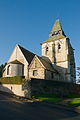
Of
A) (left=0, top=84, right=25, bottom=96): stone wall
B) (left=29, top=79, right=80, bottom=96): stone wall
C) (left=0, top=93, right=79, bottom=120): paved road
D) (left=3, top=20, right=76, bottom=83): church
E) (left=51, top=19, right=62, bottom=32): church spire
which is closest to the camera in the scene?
(left=0, top=93, right=79, bottom=120): paved road

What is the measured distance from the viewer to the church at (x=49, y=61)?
36.2m

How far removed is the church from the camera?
119ft

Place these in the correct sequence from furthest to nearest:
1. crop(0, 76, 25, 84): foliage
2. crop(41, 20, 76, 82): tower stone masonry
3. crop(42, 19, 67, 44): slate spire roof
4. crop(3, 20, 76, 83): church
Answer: crop(42, 19, 67, 44): slate spire roof → crop(41, 20, 76, 82): tower stone masonry → crop(3, 20, 76, 83): church → crop(0, 76, 25, 84): foliage

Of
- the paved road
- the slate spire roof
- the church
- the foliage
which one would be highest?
the slate spire roof

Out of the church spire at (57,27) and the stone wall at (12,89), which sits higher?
the church spire at (57,27)

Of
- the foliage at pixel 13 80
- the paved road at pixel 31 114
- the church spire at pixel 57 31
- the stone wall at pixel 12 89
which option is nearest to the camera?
the paved road at pixel 31 114

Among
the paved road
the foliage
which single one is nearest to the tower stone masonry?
the foliage

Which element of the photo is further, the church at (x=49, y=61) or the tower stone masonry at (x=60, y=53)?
the tower stone masonry at (x=60, y=53)

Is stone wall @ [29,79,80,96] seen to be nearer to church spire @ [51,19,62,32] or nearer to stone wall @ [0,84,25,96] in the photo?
stone wall @ [0,84,25,96]

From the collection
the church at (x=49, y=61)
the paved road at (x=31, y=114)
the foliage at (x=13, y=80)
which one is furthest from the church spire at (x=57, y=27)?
the paved road at (x=31, y=114)

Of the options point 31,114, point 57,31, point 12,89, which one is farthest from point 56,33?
point 31,114

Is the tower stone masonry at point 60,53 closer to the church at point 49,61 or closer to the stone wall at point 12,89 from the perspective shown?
the church at point 49,61

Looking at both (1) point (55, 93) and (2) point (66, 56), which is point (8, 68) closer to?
(1) point (55, 93)

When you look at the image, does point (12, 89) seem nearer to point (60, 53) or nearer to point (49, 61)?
Answer: point (49, 61)
